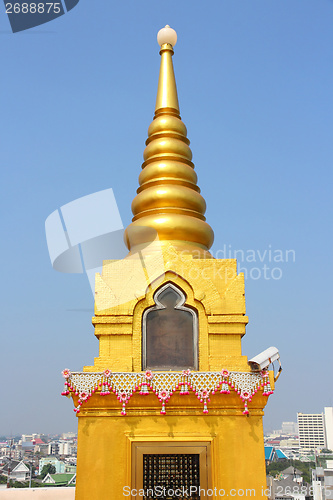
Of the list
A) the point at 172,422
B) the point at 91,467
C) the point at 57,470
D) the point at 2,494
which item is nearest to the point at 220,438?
the point at 172,422

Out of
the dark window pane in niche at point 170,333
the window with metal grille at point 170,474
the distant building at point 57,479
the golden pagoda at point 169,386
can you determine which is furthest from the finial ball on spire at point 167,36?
the distant building at point 57,479

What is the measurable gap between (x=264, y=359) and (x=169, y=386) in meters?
1.93

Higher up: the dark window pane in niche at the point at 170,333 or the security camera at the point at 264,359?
the dark window pane in niche at the point at 170,333

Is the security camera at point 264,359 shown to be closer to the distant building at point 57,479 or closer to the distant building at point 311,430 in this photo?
the distant building at point 57,479

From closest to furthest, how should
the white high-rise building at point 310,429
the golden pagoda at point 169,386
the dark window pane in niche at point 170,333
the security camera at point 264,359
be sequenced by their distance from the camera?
the golden pagoda at point 169,386 < the security camera at point 264,359 < the dark window pane in niche at point 170,333 < the white high-rise building at point 310,429

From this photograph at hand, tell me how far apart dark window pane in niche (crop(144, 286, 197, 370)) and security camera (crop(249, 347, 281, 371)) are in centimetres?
120

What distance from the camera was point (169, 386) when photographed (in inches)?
373


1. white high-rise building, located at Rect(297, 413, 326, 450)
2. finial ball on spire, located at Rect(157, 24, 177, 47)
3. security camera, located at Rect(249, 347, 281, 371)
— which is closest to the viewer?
security camera, located at Rect(249, 347, 281, 371)

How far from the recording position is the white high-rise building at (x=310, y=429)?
436 ft

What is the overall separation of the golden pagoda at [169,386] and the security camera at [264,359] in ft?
0.41

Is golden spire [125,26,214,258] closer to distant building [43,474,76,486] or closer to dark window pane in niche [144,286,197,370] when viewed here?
dark window pane in niche [144,286,197,370]

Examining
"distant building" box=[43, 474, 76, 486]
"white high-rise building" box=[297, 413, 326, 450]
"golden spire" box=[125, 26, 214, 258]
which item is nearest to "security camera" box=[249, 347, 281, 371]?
"golden spire" box=[125, 26, 214, 258]

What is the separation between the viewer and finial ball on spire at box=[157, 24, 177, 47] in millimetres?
14703

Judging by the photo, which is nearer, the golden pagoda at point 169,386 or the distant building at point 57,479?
the golden pagoda at point 169,386
